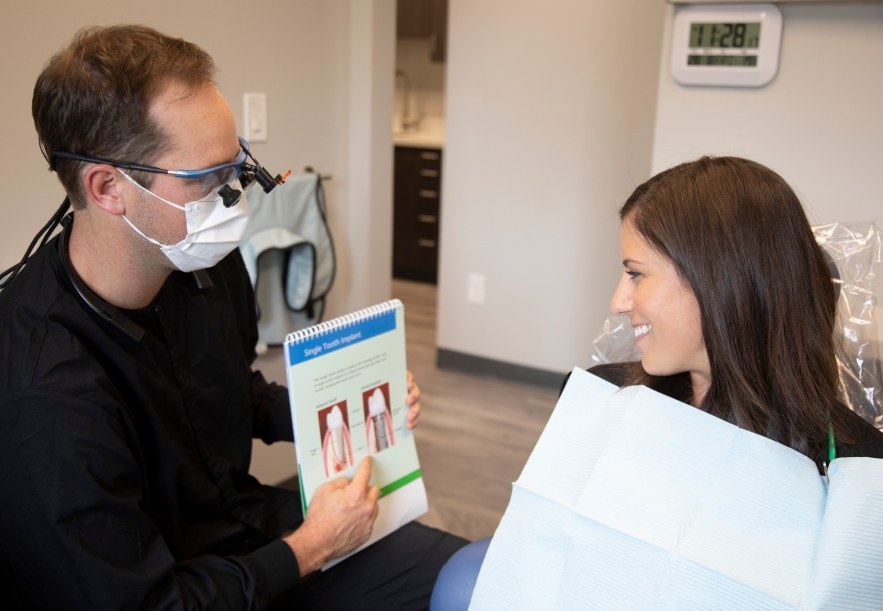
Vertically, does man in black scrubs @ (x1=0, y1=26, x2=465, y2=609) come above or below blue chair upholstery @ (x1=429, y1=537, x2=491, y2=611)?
above

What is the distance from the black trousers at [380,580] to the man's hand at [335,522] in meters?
0.10

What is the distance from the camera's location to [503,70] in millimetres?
3232

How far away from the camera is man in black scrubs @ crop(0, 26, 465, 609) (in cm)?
100

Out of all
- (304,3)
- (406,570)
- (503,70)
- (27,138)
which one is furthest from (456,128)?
(406,570)

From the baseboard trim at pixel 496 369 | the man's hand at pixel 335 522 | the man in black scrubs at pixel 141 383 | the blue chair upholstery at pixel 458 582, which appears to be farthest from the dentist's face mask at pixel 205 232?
the baseboard trim at pixel 496 369

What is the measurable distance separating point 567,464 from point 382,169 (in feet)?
6.14

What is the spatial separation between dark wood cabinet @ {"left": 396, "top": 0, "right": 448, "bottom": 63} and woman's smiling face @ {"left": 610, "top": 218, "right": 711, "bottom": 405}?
4.06 metres

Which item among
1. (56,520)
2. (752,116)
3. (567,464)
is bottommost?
(56,520)

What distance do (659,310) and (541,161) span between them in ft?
7.27

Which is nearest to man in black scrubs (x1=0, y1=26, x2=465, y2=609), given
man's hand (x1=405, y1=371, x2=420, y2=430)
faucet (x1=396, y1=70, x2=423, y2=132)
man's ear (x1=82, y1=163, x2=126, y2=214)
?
man's ear (x1=82, y1=163, x2=126, y2=214)

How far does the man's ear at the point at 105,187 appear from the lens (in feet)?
3.68

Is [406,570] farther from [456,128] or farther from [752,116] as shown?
[456,128]

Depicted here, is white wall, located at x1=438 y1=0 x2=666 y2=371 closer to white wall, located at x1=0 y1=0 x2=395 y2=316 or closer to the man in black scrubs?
white wall, located at x1=0 y1=0 x2=395 y2=316

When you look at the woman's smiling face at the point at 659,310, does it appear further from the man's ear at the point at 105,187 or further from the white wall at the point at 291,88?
the white wall at the point at 291,88
